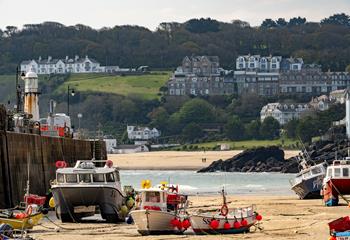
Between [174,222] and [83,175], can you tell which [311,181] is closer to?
[83,175]

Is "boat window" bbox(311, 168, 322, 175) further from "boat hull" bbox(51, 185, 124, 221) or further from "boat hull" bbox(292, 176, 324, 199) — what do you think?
"boat hull" bbox(51, 185, 124, 221)

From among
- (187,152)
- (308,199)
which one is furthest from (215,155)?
(308,199)

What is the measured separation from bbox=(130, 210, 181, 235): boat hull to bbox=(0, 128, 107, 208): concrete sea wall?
8859mm

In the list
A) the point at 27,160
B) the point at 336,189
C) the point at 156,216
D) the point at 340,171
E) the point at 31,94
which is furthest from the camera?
the point at 31,94

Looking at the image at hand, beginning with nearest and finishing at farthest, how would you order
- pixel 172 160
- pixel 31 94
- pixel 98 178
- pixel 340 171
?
pixel 98 178 → pixel 340 171 → pixel 31 94 → pixel 172 160

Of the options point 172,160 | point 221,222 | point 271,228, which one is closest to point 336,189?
point 271,228

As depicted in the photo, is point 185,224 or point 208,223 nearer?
point 208,223

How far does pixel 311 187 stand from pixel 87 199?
813 inches

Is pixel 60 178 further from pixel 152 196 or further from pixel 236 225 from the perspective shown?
pixel 236 225

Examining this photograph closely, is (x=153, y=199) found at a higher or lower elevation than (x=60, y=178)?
lower

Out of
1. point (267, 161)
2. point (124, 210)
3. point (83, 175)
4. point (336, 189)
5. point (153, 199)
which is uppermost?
point (83, 175)

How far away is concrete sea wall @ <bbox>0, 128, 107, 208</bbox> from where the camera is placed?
49.8 m

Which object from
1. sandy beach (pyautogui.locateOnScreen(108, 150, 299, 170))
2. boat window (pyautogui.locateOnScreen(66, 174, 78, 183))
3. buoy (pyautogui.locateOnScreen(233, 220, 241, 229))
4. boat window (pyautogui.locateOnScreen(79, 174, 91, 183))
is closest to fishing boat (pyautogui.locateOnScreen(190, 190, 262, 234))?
buoy (pyautogui.locateOnScreen(233, 220, 241, 229))

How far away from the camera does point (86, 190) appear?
46.4 m
